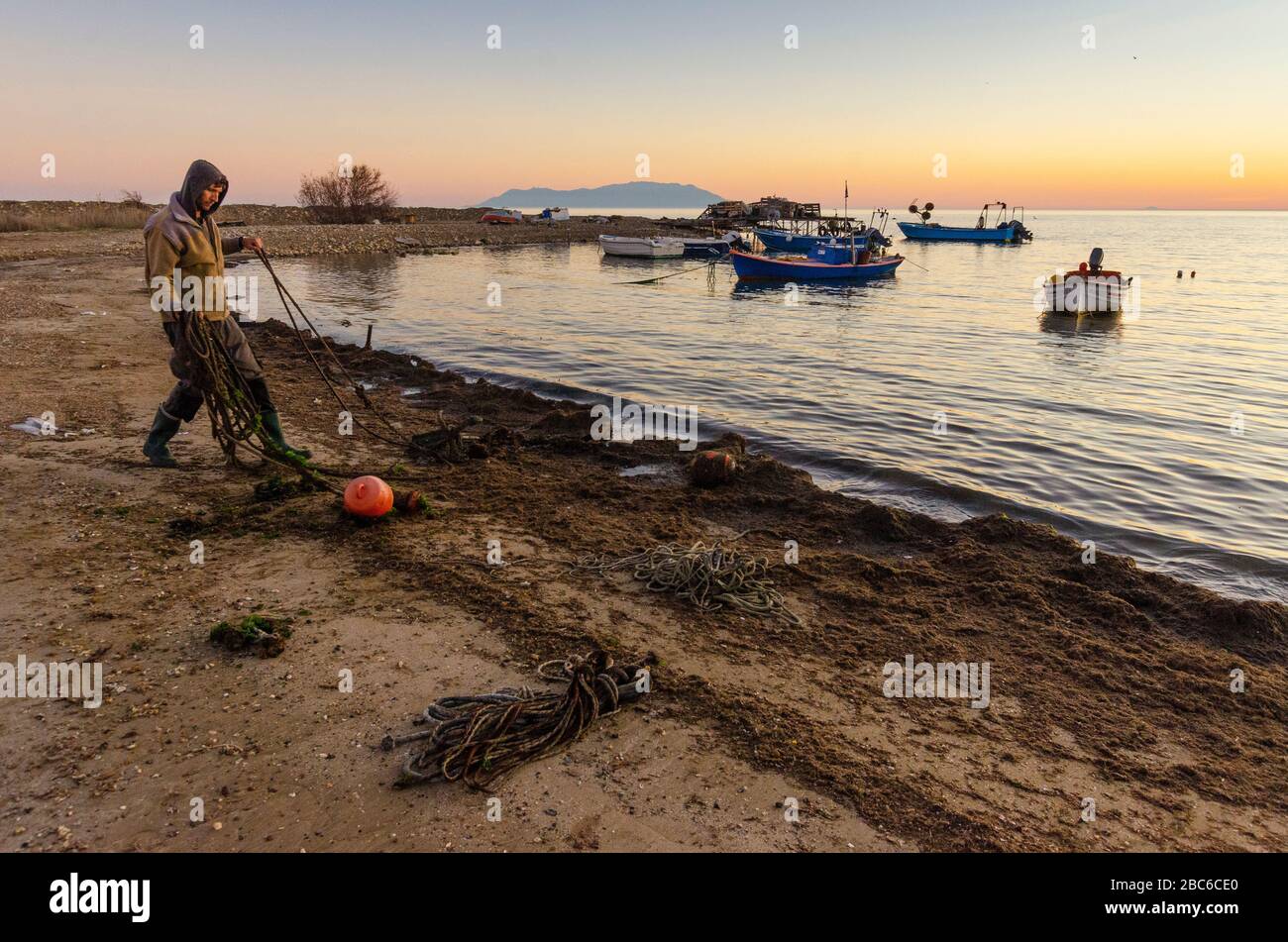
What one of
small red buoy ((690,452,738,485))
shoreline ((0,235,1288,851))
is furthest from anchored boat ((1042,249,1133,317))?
small red buoy ((690,452,738,485))

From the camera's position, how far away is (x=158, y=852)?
311 cm

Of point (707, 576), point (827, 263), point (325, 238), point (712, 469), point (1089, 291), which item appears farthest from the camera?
point (325, 238)

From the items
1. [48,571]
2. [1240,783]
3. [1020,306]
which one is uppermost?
[1020,306]

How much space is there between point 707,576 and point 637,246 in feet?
163

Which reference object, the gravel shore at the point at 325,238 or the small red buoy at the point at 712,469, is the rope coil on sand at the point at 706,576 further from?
the gravel shore at the point at 325,238

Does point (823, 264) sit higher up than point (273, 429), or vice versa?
point (823, 264)

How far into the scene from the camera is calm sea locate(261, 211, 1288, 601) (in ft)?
30.8

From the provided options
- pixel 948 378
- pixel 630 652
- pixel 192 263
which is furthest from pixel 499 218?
pixel 630 652

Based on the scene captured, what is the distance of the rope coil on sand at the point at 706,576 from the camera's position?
5.79 metres

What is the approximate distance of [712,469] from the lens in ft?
28.8

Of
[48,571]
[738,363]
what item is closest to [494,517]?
[48,571]

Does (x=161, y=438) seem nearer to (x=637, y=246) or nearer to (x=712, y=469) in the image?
(x=712, y=469)
